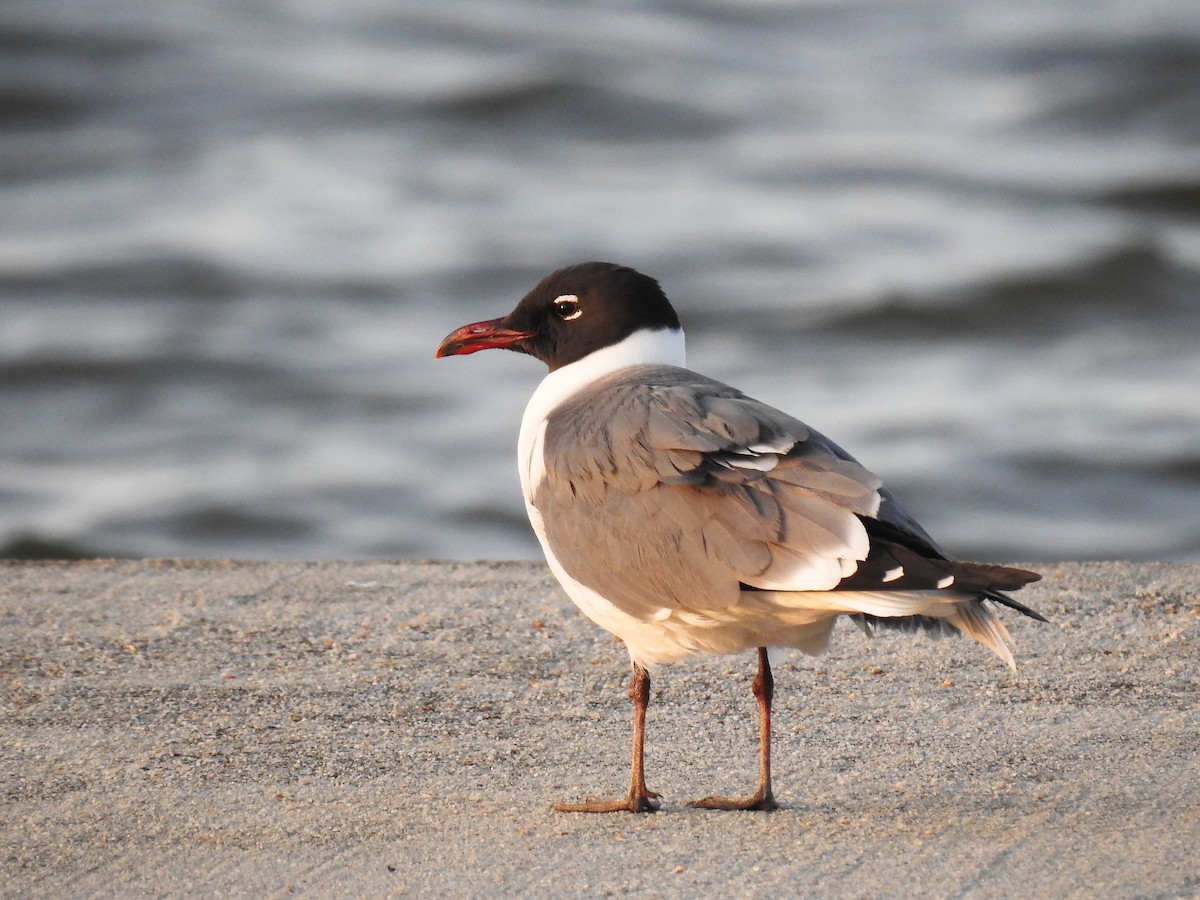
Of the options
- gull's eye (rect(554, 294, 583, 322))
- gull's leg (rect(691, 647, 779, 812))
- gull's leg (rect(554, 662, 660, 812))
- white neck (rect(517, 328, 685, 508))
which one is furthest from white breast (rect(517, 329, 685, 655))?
gull's leg (rect(691, 647, 779, 812))

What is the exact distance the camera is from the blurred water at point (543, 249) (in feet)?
35.1

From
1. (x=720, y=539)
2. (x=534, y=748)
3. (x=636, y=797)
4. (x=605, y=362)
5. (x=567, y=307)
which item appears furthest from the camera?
(x=567, y=307)

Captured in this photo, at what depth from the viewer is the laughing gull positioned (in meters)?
3.34

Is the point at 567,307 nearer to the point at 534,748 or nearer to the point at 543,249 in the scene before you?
the point at 534,748

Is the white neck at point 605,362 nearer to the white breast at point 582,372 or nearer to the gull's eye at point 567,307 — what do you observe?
the white breast at point 582,372

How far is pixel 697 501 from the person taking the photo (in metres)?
3.61

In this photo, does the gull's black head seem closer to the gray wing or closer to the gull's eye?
the gull's eye

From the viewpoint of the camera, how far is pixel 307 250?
14.0m

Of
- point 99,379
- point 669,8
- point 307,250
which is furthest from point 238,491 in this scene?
point 669,8

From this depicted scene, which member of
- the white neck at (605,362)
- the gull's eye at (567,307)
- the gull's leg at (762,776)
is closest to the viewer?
the gull's leg at (762,776)

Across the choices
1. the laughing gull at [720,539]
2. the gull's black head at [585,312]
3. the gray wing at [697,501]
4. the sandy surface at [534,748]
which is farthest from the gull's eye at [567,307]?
the sandy surface at [534,748]

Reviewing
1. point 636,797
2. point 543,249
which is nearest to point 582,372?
point 636,797

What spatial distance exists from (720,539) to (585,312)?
1.19m

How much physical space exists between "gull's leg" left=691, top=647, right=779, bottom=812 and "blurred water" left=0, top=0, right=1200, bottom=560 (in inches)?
242
